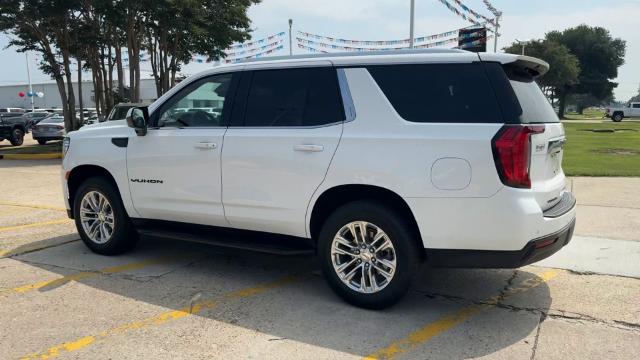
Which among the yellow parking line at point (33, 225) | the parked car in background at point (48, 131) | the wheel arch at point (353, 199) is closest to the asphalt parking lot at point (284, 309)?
the wheel arch at point (353, 199)

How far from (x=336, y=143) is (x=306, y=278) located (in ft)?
5.03

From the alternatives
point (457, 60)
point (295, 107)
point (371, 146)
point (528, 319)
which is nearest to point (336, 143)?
point (371, 146)

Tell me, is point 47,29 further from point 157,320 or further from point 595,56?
point 595,56

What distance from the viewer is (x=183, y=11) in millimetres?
20328

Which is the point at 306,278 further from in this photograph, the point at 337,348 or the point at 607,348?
the point at 607,348

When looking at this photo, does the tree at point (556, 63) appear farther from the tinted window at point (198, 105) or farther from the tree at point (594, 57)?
the tinted window at point (198, 105)

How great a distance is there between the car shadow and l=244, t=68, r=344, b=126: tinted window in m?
1.48

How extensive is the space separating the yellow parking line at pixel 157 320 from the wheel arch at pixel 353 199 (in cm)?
75

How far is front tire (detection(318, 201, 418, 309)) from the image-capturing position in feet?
13.3

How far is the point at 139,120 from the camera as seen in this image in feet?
17.3

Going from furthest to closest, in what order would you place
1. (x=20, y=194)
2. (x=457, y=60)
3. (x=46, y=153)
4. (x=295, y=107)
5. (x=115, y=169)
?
(x=46, y=153), (x=20, y=194), (x=115, y=169), (x=295, y=107), (x=457, y=60)

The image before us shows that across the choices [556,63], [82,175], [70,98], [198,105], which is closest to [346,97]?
[198,105]

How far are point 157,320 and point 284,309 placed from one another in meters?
0.98

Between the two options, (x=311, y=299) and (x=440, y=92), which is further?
(x=311, y=299)
